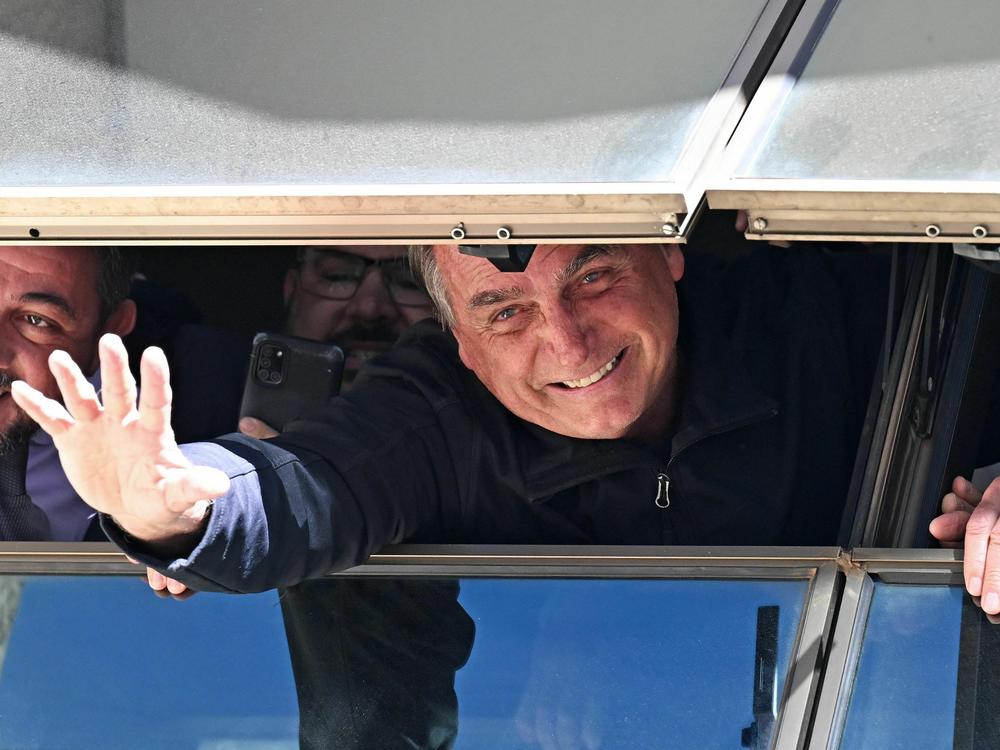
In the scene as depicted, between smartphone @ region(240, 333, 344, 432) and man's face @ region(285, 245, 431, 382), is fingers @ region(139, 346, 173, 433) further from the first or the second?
man's face @ region(285, 245, 431, 382)

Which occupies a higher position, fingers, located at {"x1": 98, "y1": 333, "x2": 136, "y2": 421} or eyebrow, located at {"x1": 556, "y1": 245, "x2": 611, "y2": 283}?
eyebrow, located at {"x1": 556, "y1": 245, "x2": 611, "y2": 283}

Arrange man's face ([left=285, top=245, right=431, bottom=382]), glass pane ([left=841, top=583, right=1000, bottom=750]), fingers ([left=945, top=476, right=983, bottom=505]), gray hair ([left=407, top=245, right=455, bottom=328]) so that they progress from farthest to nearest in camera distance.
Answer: man's face ([left=285, top=245, right=431, bottom=382]) < gray hair ([left=407, top=245, right=455, bottom=328]) < fingers ([left=945, top=476, right=983, bottom=505]) < glass pane ([left=841, top=583, right=1000, bottom=750])

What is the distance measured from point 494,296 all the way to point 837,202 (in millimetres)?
712

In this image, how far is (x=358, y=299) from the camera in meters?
2.90

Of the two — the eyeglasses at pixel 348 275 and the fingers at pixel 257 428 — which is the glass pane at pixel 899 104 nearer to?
the fingers at pixel 257 428

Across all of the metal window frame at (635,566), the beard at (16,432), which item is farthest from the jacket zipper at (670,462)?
the beard at (16,432)

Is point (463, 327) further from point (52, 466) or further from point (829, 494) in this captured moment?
point (52, 466)

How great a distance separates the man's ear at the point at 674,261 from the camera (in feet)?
7.02

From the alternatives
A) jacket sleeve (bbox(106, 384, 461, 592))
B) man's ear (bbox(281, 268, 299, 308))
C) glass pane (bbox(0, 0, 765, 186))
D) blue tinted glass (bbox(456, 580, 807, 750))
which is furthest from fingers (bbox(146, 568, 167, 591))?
man's ear (bbox(281, 268, 299, 308))

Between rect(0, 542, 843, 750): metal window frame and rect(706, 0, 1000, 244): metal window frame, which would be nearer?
rect(706, 0, 1000, 244): metal window frame

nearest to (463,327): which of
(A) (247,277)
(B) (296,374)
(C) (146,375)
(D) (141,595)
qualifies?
(B) (296,374)

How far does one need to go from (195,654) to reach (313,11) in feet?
2.67

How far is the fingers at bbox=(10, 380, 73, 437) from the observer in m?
1.37

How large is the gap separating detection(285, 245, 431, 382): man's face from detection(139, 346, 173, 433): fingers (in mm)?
1378
